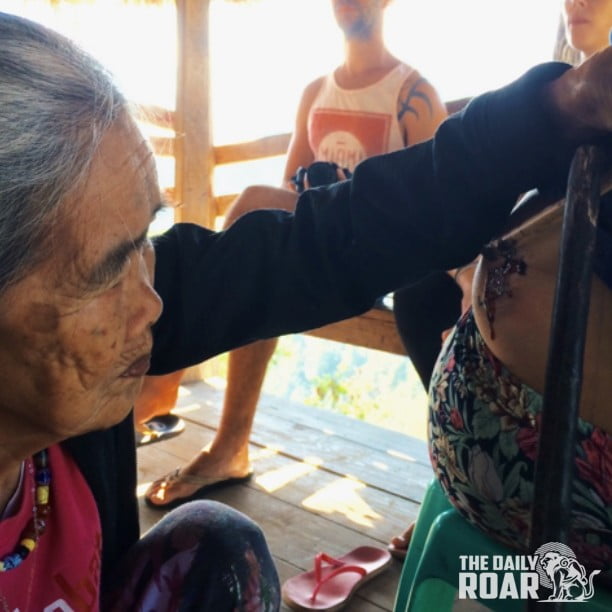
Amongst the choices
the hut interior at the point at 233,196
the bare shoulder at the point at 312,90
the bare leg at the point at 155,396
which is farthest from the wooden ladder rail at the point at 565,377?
the bare shoulder at the point at 312,90

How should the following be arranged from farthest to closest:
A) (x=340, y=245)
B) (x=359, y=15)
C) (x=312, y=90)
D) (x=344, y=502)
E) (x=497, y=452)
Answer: (x=312, y=90) < (x=359, y=15) < (x=344, y=502) < (x=340, y=245) < (x=497, y=452)

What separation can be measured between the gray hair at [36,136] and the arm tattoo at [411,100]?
4.26 ft

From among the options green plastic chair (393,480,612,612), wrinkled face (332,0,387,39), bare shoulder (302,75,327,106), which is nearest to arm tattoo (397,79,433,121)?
wrinkled face (332,0,387,39)

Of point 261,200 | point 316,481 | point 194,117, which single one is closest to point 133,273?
point 261,200

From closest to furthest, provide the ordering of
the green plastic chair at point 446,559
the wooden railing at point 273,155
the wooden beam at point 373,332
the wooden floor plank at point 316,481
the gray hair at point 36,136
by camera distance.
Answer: the gray hair at point 36,136 < the green plastic chair at point 446,559 < the wooden floor plank at point 316,481 < the wooden railing at point 273,155 < the wooden beam at point 373,332

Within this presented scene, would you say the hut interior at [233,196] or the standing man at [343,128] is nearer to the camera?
the hut interior at [233,196]

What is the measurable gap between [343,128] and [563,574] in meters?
1.44

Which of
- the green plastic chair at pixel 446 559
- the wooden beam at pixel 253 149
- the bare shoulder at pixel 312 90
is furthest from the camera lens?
the wooden beam at pixel 253 149

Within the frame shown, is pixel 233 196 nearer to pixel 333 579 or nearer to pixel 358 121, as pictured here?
pixel 358 121

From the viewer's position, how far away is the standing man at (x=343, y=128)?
5.31ft

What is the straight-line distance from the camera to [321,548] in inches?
53.9

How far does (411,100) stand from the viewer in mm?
1708

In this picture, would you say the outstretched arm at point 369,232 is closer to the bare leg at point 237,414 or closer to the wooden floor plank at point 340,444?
the bare leg at point 237,414

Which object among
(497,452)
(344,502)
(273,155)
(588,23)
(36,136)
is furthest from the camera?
(273,155)
